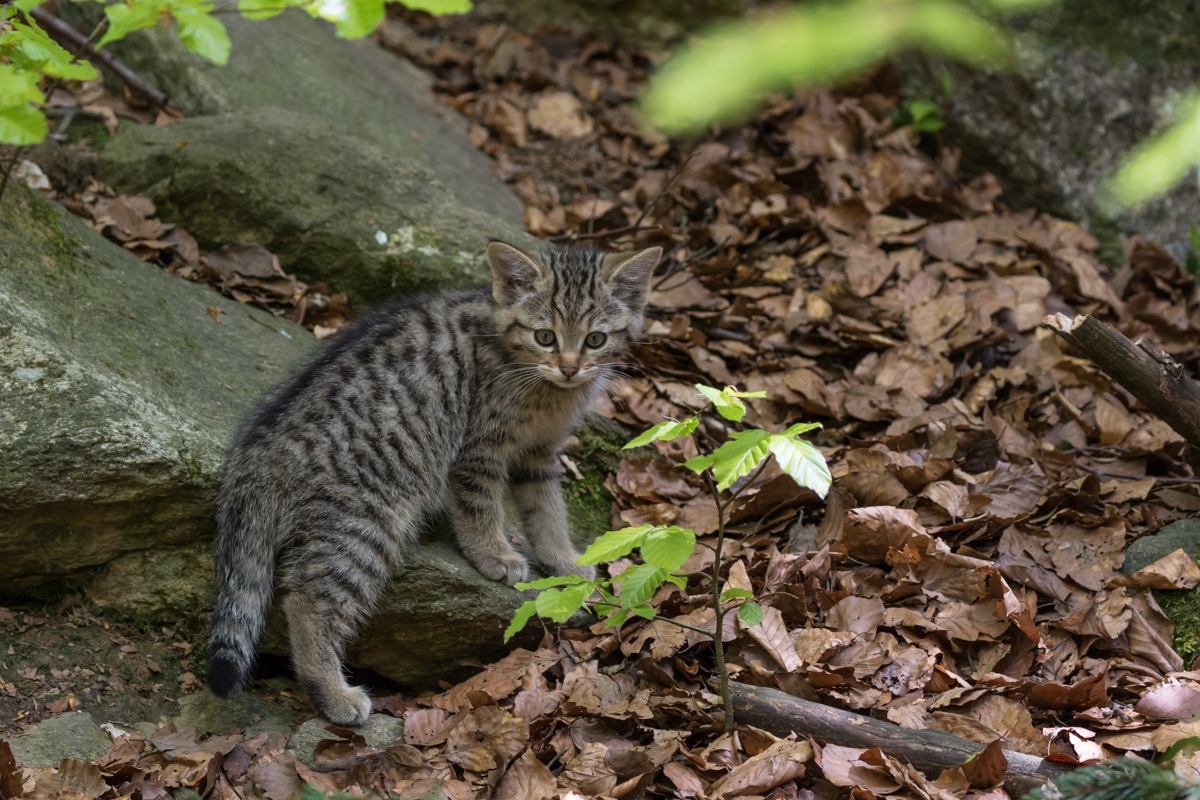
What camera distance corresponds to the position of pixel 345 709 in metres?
3.83

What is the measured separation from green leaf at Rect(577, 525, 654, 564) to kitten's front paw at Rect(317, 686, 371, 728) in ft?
5.04

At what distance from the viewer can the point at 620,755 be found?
3.38 metres

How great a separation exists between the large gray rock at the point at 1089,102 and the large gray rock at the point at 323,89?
3.60 metres

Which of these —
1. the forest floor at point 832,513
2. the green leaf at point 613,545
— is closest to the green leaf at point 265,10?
the forest floor at point 832,513

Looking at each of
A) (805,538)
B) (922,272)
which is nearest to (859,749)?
(805,538)

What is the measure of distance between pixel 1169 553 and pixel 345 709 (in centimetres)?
353

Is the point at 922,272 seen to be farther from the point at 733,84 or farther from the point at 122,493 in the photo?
the point at 122,493

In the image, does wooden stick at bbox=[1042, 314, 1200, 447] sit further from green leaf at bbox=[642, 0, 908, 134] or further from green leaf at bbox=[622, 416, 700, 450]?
green leaf at bbox=[642, 0, 908, 134]

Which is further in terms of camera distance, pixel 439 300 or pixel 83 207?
pixel 83 207

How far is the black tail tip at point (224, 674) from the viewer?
11.8 ft

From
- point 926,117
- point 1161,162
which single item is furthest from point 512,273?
point 1161,162

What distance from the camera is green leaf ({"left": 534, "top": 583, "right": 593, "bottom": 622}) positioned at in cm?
302

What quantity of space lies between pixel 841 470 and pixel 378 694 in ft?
→ 7.99

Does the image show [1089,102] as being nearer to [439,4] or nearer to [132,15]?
[439,4]
